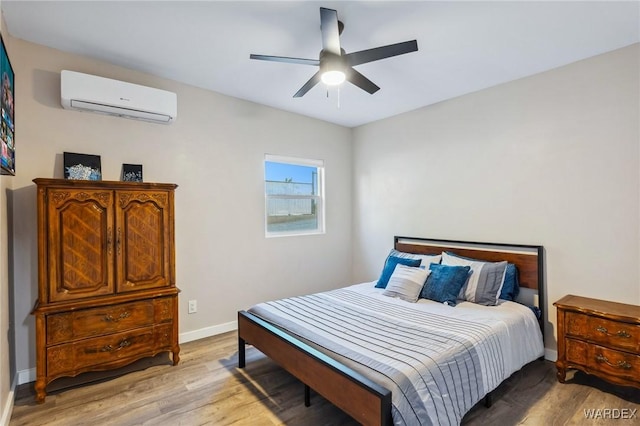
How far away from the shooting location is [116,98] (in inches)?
109

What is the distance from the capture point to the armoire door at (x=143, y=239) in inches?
105

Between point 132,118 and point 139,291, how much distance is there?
5.31 feet

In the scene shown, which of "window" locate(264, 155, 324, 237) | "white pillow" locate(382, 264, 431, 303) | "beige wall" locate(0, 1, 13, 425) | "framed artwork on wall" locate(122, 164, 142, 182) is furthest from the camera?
"window" locate(264, 155, 324, 237)

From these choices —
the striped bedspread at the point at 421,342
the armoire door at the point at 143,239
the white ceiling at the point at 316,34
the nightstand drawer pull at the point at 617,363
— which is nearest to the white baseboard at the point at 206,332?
the armoire door at the point at 143,239

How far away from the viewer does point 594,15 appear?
2184 millimetres

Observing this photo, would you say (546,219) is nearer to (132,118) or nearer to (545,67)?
(545,67)

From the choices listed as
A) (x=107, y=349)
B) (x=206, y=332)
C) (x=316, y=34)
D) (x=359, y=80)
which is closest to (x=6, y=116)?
(x=107, y=349)

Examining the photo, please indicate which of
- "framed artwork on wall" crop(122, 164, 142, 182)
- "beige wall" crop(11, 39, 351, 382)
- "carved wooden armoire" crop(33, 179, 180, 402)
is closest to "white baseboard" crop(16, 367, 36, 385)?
"beige wall" crop(11, 39, 351, 382)

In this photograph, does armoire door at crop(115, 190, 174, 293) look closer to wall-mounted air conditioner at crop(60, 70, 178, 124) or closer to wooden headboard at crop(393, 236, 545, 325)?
wall-mounted air conditioner at crop(60, 70, 178, 124)

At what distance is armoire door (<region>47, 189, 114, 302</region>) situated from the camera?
2396 millimetres

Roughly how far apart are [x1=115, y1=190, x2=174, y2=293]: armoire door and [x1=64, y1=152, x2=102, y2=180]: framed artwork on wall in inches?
14.4

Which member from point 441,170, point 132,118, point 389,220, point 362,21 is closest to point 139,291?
point 132,118

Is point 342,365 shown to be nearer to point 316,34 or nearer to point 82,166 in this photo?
point 316,34

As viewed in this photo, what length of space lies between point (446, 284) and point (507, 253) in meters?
0.76
